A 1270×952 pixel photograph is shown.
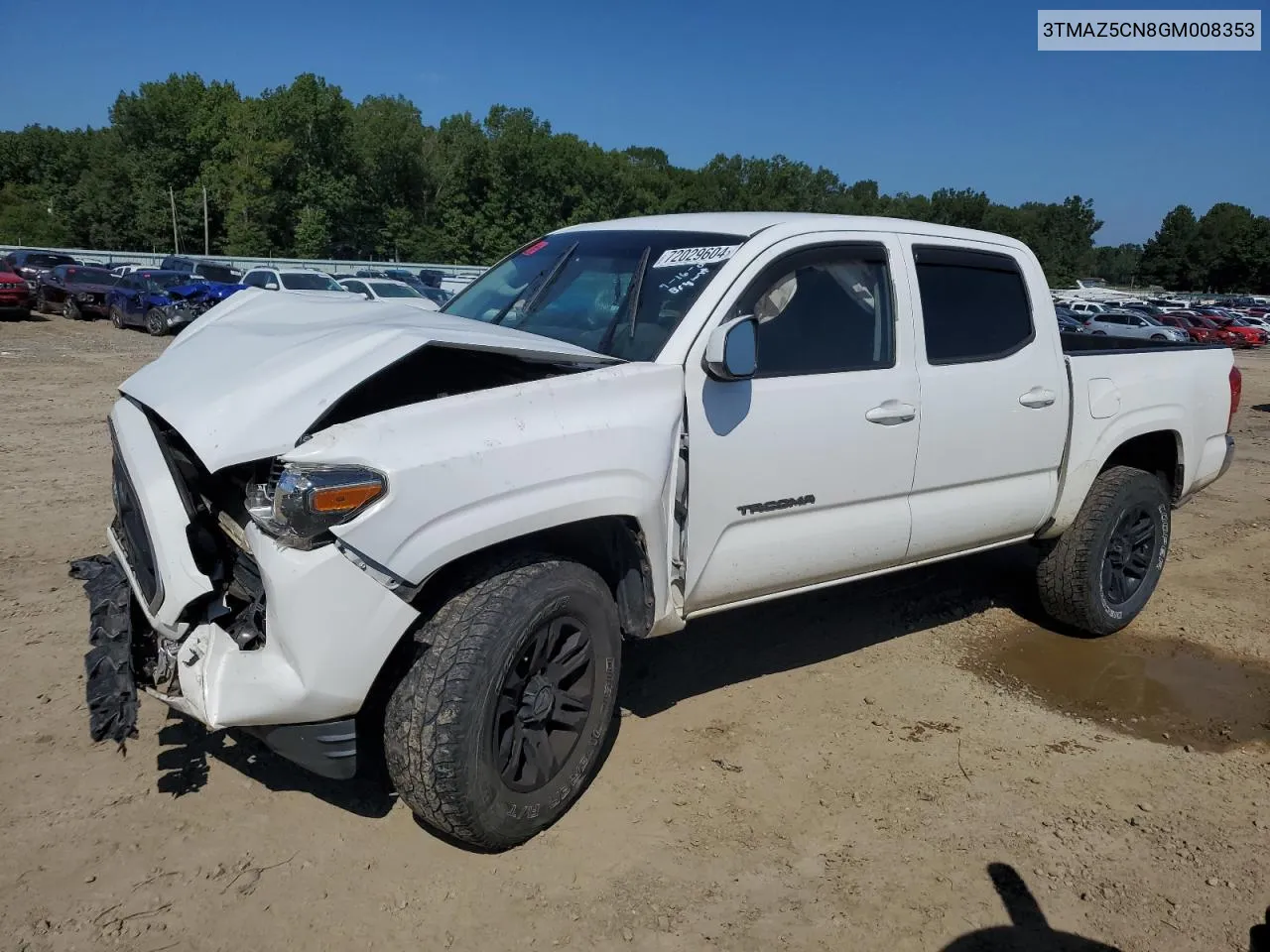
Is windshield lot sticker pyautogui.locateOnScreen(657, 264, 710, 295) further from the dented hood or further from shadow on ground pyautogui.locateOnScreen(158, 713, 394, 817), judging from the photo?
shadow on ground pyautogui.locateOnScreen(158, 713, 394, 817)

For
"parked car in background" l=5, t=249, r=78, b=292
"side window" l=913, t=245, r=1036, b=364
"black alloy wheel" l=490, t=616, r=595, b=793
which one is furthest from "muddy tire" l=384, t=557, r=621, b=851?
"parked car in background" l=5, t=249, r=78, b=292

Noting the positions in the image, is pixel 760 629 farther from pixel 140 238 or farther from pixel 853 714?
pixel 140 238

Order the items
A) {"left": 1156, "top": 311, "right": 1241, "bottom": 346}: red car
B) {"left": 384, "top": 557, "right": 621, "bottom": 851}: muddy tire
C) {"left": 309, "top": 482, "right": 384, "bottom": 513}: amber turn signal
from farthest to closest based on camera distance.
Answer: {"left": 1156, "top": 311, "right": 1241, "bottom": 346}: red car < {"left": 384, "top": 557, "right": 621, "bottom": 851}: muddy tire < {"left": 309, "top": 482, "right": 384, "bottom": 513}: amber turn signal

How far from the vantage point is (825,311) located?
12.3ft

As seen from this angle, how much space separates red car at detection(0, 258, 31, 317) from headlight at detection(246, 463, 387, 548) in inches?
1049

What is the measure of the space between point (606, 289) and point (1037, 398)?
81.5 inches

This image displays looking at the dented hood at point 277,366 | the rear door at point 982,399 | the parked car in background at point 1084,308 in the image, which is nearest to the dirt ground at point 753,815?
the rear door at point 982,399

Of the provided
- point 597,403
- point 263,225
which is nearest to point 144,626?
point 597,403

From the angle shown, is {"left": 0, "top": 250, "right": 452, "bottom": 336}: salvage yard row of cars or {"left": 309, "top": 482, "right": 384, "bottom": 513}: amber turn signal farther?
{"left": 0, "top": 250, "right": 452, "bottom": 336}: salvage yard row of cars

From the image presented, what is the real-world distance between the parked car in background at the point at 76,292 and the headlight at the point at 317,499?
86.5 feet

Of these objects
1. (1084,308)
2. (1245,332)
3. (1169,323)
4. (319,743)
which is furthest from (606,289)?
(1245,332)

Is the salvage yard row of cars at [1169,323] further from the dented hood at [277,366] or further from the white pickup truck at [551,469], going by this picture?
the dented hood at [277,366]

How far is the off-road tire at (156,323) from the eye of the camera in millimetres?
22688

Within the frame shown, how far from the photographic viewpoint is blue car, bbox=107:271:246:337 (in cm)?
2266
